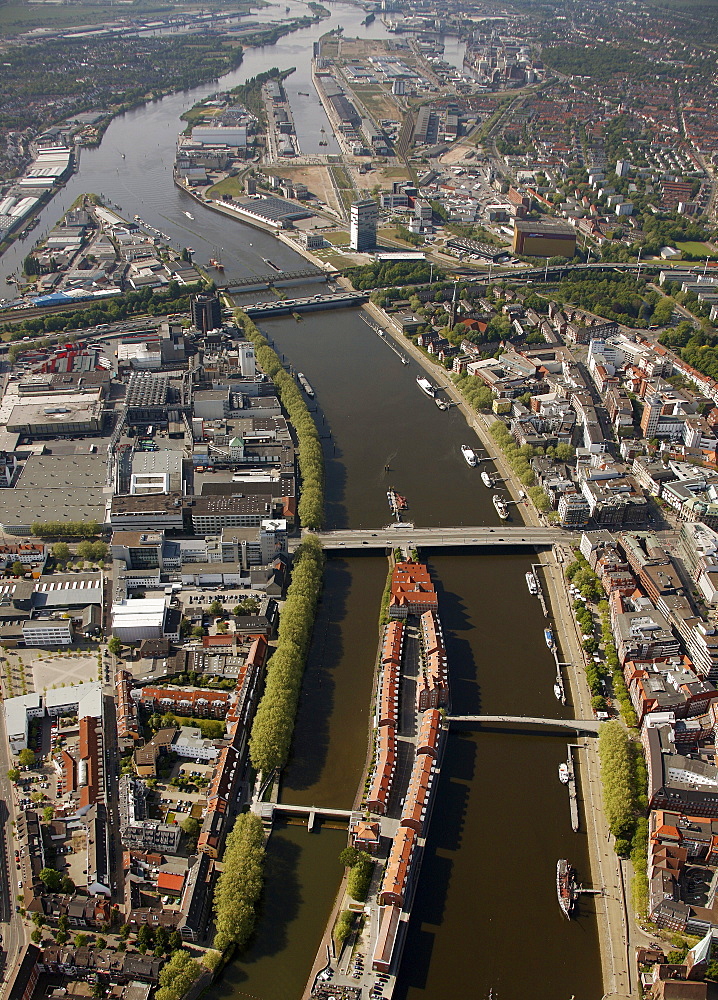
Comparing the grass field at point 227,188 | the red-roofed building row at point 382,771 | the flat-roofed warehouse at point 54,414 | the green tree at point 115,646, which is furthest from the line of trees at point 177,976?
the grass field at point 227,188

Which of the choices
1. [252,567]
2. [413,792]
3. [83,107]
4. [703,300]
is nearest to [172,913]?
[413,792]

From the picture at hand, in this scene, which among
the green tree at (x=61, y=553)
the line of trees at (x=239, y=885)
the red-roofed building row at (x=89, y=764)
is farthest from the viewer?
the green tree at (x=61, y=553)

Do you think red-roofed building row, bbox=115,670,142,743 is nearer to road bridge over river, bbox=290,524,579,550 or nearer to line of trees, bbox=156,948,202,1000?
line of trees, bbox=156,948,202,1000

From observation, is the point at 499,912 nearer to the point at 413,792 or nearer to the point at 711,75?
the point at 413,792

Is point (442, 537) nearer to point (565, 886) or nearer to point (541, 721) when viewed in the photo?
point (541, 721)

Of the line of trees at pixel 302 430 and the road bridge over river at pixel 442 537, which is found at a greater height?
the line of trees at pixel 302 430

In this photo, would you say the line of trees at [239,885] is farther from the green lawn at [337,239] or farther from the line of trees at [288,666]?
the green lawn at [337,239]

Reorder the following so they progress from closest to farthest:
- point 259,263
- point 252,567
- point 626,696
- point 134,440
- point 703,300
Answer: point 626,696, point 252,567, point 134,440, point 703,300, point 259,263
